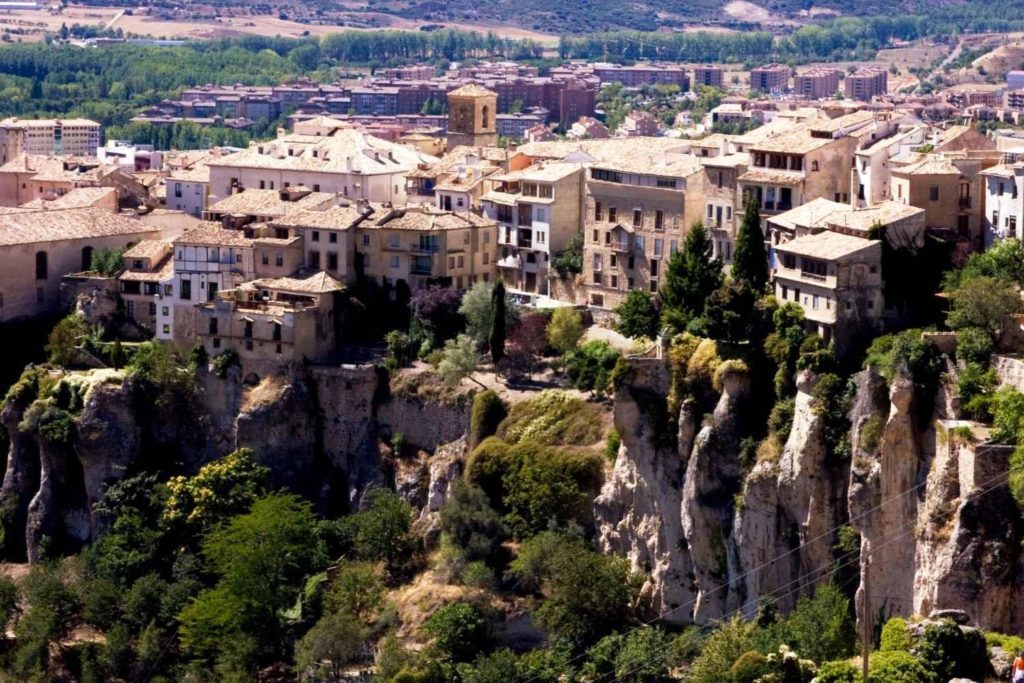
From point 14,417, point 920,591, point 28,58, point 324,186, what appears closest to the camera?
point 920,591

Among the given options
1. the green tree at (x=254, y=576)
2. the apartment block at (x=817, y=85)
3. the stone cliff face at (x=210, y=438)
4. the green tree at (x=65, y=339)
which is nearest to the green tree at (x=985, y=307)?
the stone cliff face at (x=210, y=438)

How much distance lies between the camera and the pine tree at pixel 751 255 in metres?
58.7

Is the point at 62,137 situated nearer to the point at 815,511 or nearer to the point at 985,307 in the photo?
the point at 815,511

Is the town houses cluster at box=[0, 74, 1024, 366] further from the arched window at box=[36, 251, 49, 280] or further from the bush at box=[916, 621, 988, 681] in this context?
the bush at box=[916, 621, 988, 681]

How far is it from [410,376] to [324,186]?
14.6 m

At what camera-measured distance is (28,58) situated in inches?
7451

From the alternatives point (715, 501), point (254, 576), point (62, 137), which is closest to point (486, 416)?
point (254, 576)

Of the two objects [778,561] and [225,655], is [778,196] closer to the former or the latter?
[778,561]

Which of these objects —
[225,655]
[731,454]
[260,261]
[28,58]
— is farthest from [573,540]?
[28,58]

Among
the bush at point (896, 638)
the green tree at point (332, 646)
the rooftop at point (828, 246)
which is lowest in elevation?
the green tree at point (332, 646)

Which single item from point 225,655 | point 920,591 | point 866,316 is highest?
point 866,316

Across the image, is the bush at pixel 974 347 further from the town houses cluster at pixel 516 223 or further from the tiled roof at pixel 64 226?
the tiled roof at pixel 64 226

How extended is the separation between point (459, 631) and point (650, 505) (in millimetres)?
5342

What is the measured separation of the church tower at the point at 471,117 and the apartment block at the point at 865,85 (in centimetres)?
7890
